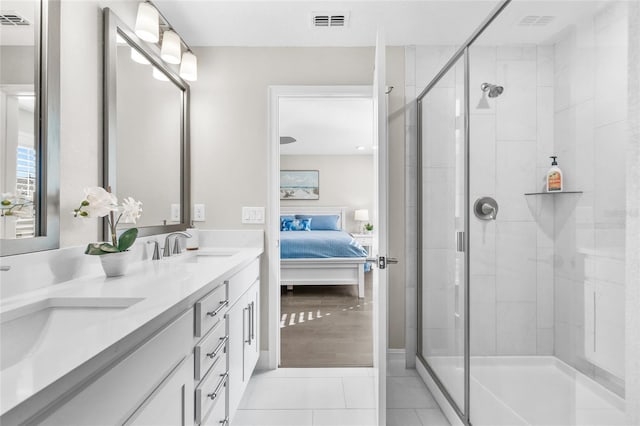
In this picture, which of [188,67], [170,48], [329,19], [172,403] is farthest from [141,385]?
[329,19]

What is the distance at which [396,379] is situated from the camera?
230 centimetres

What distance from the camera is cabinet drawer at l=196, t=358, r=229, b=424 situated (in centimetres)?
117

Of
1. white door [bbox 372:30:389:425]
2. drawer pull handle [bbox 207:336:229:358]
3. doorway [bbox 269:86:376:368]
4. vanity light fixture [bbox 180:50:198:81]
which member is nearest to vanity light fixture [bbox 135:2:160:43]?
vanity light fixture [bbox 180:50:198:81]

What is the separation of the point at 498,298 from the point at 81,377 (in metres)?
1.57

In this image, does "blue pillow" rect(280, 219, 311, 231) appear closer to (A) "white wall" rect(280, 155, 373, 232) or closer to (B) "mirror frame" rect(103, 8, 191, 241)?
(A) "white wall" rect(280, 155, 373, 232)

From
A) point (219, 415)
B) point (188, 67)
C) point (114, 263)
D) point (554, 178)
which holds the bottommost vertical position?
point (219, 415)

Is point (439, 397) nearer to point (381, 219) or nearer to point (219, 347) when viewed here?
point (381, 219)

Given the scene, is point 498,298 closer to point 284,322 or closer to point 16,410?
point 16,410

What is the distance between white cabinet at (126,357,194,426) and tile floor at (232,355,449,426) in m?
0.89

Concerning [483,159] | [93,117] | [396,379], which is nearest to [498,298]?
[483,159]

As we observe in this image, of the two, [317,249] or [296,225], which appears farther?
[296,225]

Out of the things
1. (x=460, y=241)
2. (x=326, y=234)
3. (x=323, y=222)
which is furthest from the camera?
(x=323, y=222)

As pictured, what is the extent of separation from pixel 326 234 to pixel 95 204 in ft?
13.4

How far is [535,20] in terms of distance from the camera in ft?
4.02
